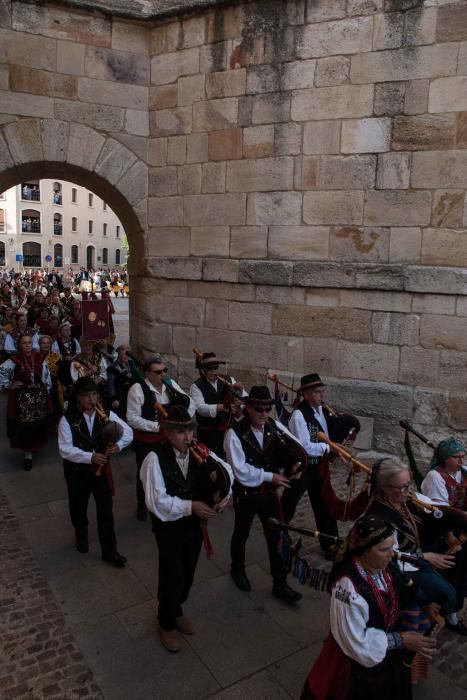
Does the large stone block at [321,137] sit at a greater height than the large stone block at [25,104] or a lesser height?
→ lesser

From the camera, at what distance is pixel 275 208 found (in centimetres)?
729

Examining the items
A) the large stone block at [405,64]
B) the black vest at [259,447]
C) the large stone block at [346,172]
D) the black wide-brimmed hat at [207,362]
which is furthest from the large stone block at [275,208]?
the black vest at [259,447]

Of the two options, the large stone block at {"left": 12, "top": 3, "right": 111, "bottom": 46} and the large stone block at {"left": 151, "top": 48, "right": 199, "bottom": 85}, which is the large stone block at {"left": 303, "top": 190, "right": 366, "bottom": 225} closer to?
the large stone block at {"left": 151, "top": 48, "right": 199, "bottom": 85}

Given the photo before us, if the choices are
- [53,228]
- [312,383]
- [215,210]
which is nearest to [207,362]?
[312,383]

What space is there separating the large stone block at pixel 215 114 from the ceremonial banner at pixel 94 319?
3.26 metres

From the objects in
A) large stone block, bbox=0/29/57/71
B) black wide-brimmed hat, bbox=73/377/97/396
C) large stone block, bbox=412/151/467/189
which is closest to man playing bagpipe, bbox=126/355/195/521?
black wide-brimmed hat, bbox=73/377/97/396

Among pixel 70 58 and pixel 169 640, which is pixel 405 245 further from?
pixel 70 58

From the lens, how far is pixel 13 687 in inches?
127

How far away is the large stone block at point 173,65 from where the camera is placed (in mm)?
7699

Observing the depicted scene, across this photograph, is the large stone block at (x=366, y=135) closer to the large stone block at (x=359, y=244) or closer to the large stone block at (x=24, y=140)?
the large stone block at (x=359, y=244)

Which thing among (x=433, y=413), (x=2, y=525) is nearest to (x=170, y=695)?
(x=2, y=525)

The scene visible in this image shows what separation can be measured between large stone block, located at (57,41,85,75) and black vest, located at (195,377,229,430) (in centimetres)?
500

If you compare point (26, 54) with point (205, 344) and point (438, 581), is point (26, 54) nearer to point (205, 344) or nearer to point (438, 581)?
point (205, 344)

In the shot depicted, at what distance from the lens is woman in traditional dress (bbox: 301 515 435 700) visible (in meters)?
2.35
